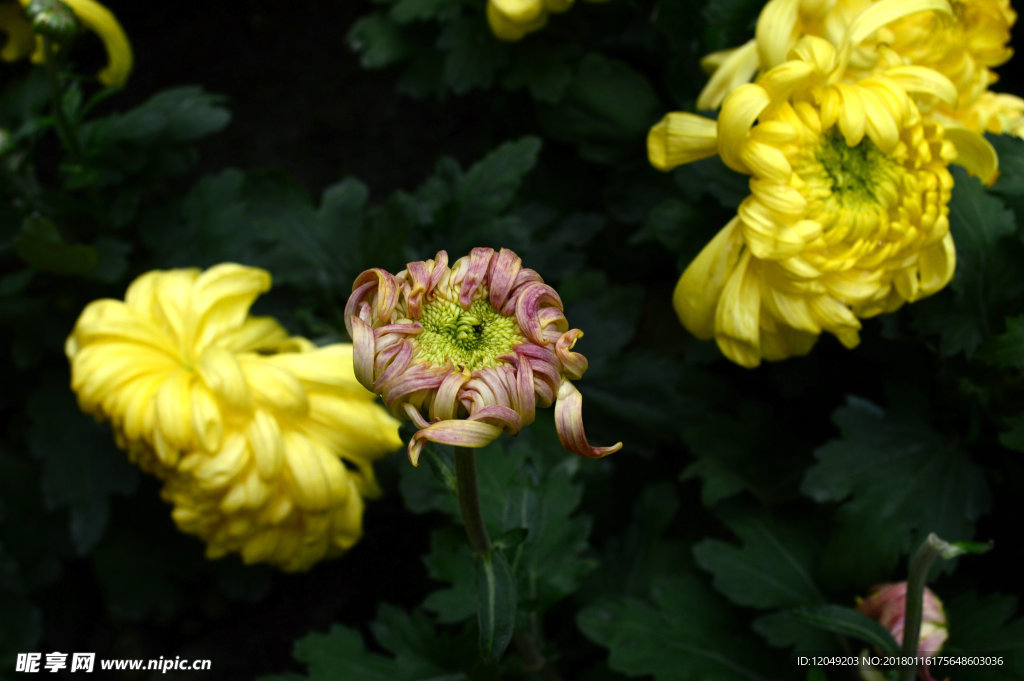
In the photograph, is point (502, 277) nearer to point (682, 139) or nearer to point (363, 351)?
point (363, 351)

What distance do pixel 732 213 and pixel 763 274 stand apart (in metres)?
0.26

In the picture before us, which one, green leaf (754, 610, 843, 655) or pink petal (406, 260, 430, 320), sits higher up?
pink petal (406, 260, 430, 320)

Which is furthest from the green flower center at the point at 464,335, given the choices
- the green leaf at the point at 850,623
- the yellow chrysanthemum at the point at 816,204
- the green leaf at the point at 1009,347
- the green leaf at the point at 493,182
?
the green leaf at the point at 1009,347

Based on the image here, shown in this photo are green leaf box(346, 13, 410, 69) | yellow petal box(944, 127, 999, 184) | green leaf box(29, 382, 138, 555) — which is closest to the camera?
yellow petal box(944, 127, 999, 184)

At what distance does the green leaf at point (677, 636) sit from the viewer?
121 centimetres

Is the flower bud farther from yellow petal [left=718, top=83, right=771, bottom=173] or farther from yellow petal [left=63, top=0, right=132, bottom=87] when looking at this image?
yellow petal [left=718, top=83, right=771, bottom=173]

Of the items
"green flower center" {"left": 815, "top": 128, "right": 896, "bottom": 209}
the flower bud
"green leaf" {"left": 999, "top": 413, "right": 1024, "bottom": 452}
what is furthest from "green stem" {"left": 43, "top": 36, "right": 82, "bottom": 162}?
"green leaf" {"left": 999, "top": 413, "right": 1024, "bottom": 452}

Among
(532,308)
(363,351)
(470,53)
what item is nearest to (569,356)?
(532,308)

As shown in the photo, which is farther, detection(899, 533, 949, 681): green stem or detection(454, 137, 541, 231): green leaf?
detection(454, 137, 541, 231): green leaf

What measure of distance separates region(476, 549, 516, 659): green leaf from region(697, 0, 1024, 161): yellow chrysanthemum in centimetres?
70

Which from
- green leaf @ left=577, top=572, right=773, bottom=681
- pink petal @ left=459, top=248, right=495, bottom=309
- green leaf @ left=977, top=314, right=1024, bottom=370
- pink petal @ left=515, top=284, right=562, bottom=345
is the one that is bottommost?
green leaf @ left=577, top=572, right=773, bottom=681

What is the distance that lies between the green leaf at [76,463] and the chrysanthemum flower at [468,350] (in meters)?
1.01

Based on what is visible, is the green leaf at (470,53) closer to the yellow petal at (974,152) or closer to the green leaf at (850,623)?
the yellow petal at (974,152)

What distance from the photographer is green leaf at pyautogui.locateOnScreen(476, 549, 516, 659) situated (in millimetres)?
798
